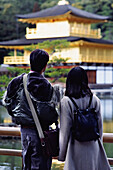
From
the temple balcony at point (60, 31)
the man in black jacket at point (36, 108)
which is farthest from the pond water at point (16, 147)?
the temple balcony at point (60, 31)

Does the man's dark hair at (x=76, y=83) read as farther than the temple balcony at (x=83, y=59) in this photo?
No

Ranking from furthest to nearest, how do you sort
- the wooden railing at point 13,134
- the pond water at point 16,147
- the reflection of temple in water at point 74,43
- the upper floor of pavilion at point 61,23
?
1. the upper floor of pavilion at point 61,23
2. the reflection of temple in water at point 74,43
3. the pond water at point 16,147
4. the wooden railing at point 13,134

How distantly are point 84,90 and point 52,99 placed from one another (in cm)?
22

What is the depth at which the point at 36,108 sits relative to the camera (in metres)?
2.70

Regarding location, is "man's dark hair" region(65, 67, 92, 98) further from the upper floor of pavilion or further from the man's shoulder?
the upper floor of pavilion

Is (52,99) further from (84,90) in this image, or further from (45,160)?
(45,160)

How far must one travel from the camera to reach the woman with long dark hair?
2666mm

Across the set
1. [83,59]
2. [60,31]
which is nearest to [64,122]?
[83,59]

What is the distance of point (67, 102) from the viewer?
8.78 ft

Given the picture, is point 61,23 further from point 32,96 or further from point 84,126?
point 84,126

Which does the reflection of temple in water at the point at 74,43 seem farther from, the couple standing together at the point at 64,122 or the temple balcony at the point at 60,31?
the couple standing together at the point at 64,122

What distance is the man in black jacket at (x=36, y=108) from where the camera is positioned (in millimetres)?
2723

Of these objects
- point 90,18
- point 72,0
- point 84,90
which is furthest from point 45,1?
point 84,90

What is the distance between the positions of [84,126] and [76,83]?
296 mm
